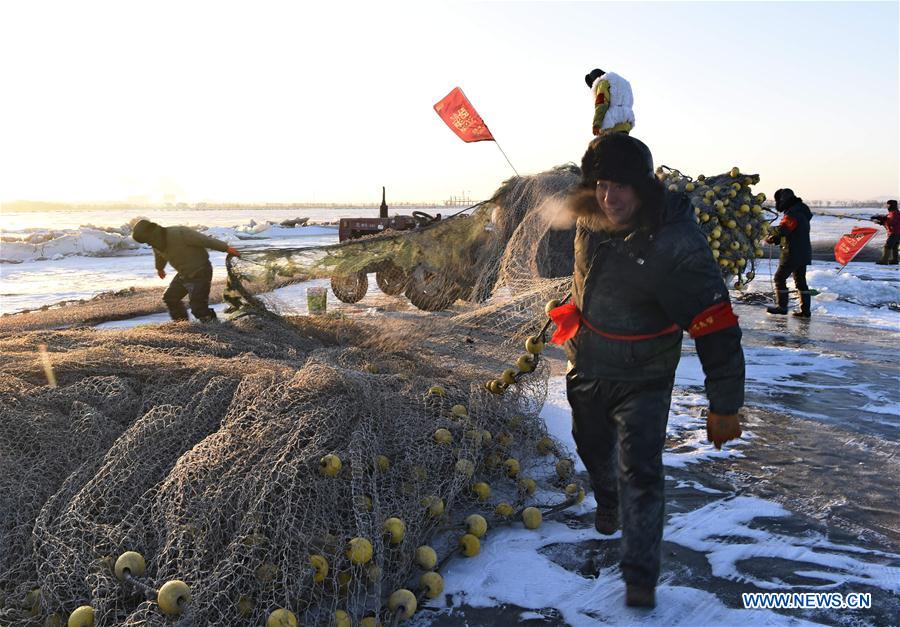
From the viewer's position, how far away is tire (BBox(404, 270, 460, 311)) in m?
7.71

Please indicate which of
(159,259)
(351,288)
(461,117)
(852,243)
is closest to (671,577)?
(159,259)

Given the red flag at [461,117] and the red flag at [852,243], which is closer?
the red flag at [461,117]

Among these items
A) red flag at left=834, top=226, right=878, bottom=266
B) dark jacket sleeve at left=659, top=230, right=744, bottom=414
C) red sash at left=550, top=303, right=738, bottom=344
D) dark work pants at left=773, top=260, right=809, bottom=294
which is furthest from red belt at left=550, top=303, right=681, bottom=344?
red flag at left=834, top=226, right=878, bottom=266

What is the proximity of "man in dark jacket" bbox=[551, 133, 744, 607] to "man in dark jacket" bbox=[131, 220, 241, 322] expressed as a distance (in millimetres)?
5399

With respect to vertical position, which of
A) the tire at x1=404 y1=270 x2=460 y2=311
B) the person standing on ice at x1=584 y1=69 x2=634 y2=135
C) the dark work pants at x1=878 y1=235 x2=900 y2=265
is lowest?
the tire at x1=404 y1=270 x2=460 y2=311

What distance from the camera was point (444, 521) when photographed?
2764 mm

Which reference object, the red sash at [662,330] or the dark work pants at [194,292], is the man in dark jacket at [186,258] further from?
the red sash at [662,330]

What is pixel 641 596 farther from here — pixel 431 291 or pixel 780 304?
pixel 780 304

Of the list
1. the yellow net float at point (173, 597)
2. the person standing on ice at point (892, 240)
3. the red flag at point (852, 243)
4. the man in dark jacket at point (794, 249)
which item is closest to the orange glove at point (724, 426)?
the yellow net float at point (173, 597)

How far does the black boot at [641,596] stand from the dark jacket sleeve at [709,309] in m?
0.74

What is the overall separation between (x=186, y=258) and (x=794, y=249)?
8256 millimetres

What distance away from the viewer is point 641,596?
2348mm

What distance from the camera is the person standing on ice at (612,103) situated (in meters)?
4.34

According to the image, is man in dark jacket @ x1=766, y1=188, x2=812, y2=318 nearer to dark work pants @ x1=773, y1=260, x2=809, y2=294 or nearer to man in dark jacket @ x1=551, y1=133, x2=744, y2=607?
dark work pants @ x1=773, y1=260, x2=809, y2=294
